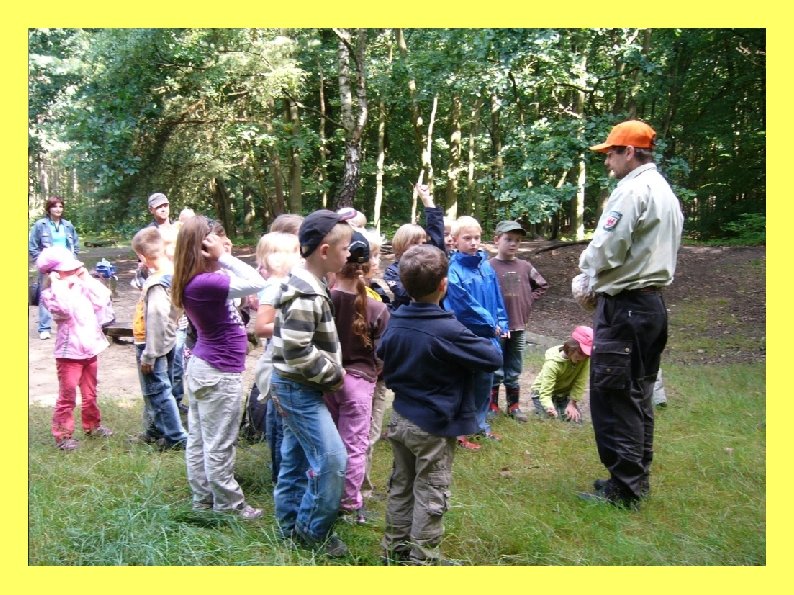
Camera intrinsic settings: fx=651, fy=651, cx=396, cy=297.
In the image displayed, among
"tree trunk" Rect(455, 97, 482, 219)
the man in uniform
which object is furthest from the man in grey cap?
"tree trunk" Rect(455, 97, 482, 219)

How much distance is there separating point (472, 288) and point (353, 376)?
1.63 meters

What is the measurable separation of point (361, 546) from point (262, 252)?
180cm

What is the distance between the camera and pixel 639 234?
3.63 meters

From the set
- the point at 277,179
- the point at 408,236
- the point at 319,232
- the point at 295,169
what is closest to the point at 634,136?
the point at 408,236

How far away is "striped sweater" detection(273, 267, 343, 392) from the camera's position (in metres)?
2.89

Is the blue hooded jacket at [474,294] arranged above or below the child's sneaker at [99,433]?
above

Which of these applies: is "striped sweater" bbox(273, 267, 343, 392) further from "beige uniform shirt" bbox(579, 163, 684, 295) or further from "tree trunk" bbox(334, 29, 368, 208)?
"tree trunk" bbox(334, 29, 368, 208)

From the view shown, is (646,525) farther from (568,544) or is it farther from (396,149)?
(396,149)

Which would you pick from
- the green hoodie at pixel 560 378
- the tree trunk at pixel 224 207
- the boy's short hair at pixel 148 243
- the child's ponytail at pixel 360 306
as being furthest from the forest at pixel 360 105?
the child's ponytail at pixel 360 306

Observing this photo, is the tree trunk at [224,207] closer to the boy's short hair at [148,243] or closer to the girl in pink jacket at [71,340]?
the girl in pink jacket at [71,340]

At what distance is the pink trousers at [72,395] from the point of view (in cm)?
477

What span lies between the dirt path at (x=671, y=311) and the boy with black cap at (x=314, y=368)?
151 inches

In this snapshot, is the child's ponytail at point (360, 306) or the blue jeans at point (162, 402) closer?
the child's ponytail at point (360, 306)

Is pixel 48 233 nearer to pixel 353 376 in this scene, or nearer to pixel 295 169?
pixel 353 376
